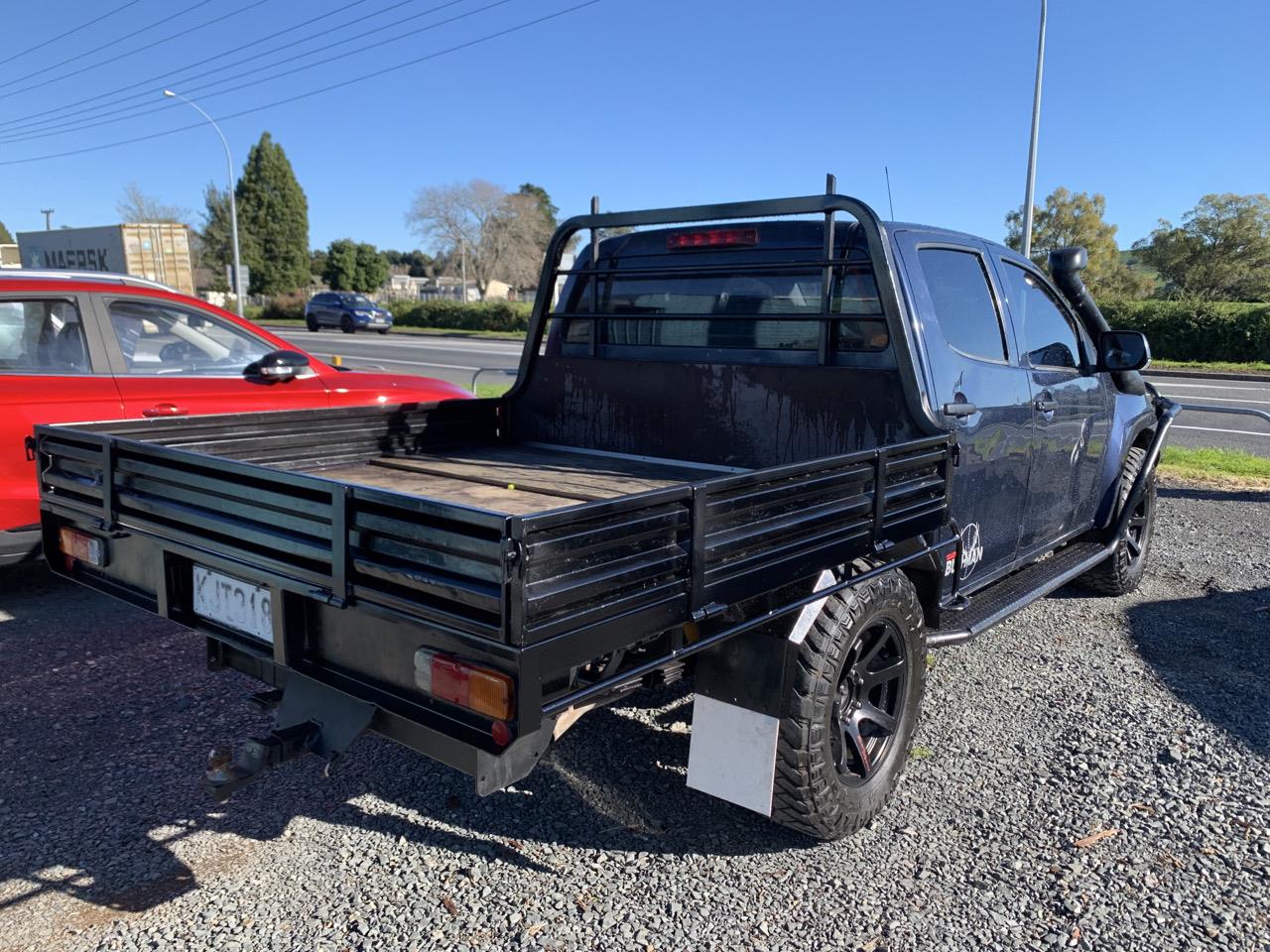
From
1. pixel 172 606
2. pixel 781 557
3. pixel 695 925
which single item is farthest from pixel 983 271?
pixel 172 606

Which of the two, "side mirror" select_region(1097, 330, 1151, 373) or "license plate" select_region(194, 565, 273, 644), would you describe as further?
"side mirror" select_region(1097, 330, 1151, 373)

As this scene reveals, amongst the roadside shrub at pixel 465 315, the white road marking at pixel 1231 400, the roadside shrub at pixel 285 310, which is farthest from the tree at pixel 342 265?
the white road marking at pixel 1231 400

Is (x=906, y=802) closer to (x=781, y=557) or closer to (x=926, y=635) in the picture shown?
(x=926, y=635)

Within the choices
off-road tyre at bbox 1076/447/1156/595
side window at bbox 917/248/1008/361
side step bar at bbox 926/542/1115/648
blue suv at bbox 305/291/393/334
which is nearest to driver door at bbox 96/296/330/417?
side window at bbox 917/248/1008/361

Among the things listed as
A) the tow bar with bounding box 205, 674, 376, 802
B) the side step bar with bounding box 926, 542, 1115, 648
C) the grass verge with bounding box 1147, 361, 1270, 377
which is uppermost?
the tow bar with bounding box 205, 674, 376, 802

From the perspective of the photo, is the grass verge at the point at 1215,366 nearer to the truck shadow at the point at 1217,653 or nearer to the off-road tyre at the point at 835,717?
the truck shadow at the point at 1217,653

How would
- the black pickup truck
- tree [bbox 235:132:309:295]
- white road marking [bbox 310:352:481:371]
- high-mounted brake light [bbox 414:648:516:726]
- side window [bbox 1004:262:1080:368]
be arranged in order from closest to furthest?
high-mounted brake light [bbox 414:648:516:726] < the black pickup truck < side window [bbox 1004:262:1080:368] < white road marking [bbox 310:352:481:371] < tree [bbox 235:132:309:295]

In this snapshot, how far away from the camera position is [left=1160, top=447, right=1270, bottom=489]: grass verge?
29.9ft

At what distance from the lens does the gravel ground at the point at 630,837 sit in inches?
104

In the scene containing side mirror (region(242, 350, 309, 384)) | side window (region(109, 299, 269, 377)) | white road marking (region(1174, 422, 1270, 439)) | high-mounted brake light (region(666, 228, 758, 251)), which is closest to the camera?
high-mounted brake light (region(666, 228, 758, 251))

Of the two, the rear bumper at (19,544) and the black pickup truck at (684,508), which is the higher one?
the black pickup truck at (684,508)

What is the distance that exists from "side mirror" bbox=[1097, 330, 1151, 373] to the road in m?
8.31

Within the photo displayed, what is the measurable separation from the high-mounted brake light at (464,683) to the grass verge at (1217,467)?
891 cm

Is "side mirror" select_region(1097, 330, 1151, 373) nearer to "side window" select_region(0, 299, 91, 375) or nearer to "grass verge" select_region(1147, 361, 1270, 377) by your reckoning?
"side window" select_region(0, 299, 91, 375)
